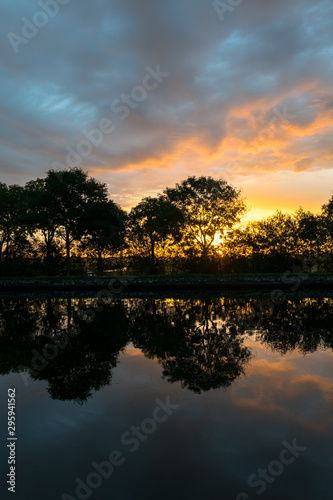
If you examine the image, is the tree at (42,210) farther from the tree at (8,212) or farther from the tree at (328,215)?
the tree at (328,215)

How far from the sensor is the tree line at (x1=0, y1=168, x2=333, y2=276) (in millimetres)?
47281

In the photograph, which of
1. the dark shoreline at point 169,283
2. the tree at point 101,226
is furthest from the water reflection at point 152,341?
the tree at point 101,226

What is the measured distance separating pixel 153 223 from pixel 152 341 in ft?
140

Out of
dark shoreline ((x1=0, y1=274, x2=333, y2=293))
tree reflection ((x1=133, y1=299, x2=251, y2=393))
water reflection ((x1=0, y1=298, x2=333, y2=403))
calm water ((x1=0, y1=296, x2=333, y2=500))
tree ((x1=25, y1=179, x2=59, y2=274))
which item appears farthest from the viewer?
tree ((x1=25, y1=179, x2=59, y2=274))

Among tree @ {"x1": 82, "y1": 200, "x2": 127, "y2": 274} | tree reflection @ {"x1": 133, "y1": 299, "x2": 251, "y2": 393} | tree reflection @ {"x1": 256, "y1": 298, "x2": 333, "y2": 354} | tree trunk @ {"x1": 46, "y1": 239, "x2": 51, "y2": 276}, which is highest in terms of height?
tree @ {"x1": 82, "y1": 200, "x2": 127, "y2": 274}

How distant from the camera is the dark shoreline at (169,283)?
1555 inches

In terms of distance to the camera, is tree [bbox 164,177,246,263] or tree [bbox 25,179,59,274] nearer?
tree [bbox 25,179,59,274]

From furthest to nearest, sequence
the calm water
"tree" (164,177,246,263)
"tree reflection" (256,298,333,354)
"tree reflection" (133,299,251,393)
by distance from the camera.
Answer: "tree" (164,177,246,263)
"tree reflection" (256,298,333,354)
"tree reflection" (133,299,251,393)
the calm water

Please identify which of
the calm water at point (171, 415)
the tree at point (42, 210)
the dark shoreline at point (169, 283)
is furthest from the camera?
the tree at point (42, 210)

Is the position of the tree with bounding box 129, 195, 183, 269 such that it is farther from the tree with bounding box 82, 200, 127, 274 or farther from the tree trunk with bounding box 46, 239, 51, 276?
the tree trunk with bounding box 46, 239, 51, 276

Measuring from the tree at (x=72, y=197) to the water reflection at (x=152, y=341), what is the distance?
28241 mm

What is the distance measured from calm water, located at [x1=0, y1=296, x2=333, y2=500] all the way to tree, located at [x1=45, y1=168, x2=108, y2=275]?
116 feet

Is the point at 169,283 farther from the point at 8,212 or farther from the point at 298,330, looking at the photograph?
the point at 8,212

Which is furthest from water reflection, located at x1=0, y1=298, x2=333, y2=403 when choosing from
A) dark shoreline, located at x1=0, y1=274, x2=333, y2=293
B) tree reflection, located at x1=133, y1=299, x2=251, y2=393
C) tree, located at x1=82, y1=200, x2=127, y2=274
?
tree, located at x1=82, y1=200, x2=127, y2=274
